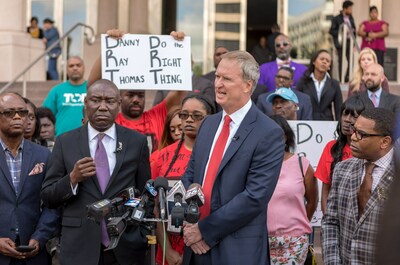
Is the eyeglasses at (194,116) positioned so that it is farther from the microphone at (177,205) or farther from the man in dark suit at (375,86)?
the man in dark suit at (375,86)

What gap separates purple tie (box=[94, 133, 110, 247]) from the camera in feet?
19.8

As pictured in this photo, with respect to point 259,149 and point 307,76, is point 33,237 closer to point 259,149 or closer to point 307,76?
point 259,149

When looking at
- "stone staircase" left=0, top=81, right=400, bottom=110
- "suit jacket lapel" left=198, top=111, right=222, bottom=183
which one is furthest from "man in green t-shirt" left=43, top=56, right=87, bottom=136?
"suit jacket lapel" left=198, top=111, right=222, bottom=183

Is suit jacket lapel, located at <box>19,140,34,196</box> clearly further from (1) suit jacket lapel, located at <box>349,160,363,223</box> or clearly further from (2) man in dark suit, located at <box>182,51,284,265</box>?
(1) suit jacket lapel, located at <box>349,160,363,223</box>

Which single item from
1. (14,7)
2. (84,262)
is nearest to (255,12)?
(14,7)

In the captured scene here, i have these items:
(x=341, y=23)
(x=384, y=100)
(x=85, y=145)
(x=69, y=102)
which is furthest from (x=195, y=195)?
(x=341, y=23)

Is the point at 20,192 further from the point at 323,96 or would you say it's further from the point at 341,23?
the point at 341,23

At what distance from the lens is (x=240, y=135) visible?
544 cm

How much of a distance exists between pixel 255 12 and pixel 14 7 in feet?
26.2

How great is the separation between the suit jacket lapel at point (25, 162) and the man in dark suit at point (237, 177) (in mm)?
1753

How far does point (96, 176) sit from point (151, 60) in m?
2.88

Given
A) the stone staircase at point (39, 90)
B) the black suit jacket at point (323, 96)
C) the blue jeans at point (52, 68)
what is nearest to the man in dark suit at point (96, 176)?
the black suit jacket at point (323, 96)

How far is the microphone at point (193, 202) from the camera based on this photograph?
4.99m

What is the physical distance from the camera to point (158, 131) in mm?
8102
